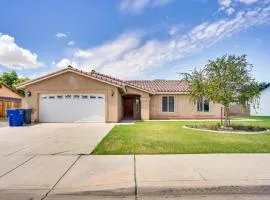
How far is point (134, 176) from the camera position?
500 centimetres

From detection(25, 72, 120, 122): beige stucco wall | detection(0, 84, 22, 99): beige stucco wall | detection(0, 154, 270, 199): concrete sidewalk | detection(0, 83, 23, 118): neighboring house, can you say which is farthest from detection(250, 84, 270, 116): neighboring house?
detection(0, 84, 22, 99): beige stucco wall

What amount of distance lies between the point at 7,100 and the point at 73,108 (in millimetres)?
12881

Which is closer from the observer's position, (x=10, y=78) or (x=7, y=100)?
(x=7, y=100)

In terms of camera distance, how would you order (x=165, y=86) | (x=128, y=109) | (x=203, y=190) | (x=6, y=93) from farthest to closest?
(x=6, y=93) → (x=128, y=109) → (x=165, y=86) → (x=203, y=190)

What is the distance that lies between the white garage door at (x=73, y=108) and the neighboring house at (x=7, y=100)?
10.5 metres

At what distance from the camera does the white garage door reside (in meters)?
18.6

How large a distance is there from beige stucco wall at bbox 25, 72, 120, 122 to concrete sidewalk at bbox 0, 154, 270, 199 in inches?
460

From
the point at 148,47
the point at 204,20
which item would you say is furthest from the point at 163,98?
the point at 204,20

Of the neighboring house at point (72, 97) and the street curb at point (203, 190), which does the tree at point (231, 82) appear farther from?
the street curb at point (203, 190)

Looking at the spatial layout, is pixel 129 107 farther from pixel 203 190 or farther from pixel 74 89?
pixel 203 190

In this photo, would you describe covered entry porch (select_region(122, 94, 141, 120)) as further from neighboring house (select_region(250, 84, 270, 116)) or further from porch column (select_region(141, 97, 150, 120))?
neighboring house (select_region(250, 84, 270, 116))

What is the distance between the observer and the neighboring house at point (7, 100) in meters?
26.5

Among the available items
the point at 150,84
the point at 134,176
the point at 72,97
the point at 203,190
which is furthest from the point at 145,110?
the point at 203,190

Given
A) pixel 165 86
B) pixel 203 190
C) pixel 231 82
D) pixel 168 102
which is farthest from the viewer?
pixel 165 86
